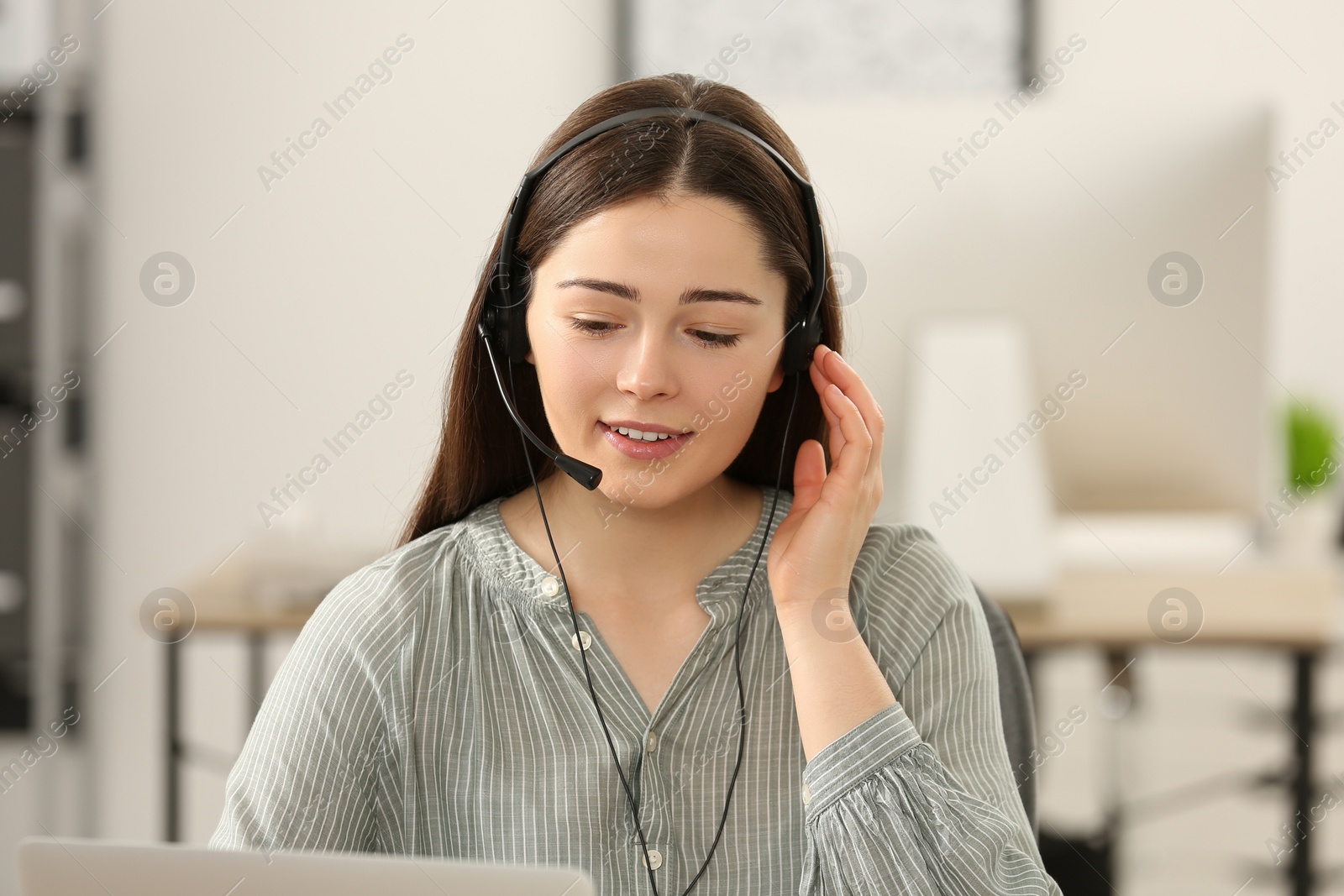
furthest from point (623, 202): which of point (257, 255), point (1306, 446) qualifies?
point (1306, 446)

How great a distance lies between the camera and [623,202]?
105cm

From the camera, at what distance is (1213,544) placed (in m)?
2.15

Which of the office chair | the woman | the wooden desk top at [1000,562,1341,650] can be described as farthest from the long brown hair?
the wooden desk top at [1000,562,1341,650]

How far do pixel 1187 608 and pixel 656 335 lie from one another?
1122 mm

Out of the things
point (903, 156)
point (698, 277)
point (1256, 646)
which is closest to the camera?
point (698, 277)

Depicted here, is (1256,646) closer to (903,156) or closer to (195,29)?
(903,156)

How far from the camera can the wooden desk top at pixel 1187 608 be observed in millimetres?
1745

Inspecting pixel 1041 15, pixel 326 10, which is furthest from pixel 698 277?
pixel 1041 15

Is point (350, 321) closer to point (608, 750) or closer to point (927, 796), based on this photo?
point (608, 750)

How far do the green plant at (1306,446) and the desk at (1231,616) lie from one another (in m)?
0.89

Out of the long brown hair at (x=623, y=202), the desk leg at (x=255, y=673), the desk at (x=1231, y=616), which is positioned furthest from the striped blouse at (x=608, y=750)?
the desk leg at (x=255, y=673)

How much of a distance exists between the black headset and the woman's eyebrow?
92 millimetres

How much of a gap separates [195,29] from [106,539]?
50.3 inches

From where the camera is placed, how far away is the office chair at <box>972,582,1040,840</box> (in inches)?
46.4
